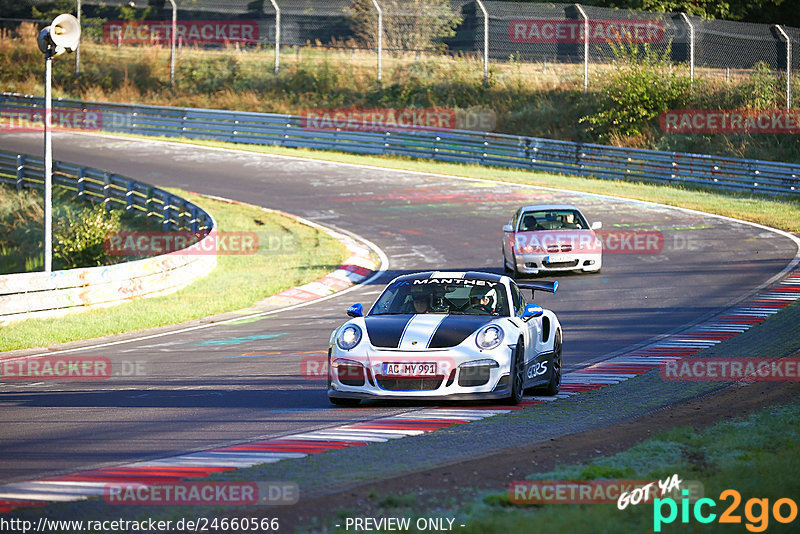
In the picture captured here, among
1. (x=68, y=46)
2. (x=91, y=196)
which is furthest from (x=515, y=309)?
(x=91, y=196)

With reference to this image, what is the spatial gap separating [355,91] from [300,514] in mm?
44807

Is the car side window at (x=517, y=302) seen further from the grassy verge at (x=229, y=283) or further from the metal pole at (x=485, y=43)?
the metal pole at (x=485, y=43)

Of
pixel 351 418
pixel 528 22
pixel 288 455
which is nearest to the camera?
pixel 288 455

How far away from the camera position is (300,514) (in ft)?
19.5

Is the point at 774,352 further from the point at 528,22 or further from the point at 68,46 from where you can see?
the point at 528,22

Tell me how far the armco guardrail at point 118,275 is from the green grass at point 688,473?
486 inches

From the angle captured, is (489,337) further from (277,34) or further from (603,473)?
(277,34)

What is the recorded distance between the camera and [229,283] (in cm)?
2239

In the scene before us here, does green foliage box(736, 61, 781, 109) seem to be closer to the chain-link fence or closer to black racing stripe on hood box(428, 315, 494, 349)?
the chain-link fence

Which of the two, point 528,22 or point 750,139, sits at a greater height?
point 528,22

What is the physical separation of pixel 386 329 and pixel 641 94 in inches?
1309

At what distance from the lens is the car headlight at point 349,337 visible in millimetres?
10102

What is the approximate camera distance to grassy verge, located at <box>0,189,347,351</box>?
1686cm

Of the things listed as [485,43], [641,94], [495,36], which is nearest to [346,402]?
[641,94]
